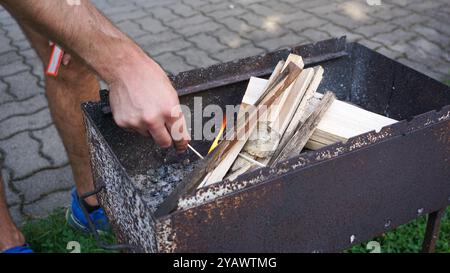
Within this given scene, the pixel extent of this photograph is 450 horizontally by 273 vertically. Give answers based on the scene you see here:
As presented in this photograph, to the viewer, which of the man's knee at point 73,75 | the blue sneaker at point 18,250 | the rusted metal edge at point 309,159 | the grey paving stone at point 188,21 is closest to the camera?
the rusted metal edge at point 309,159

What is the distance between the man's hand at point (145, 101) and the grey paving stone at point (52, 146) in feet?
5.35

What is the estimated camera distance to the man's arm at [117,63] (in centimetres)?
121

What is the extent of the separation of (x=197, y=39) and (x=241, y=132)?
2.55 meters

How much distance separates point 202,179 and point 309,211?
13.0 inches

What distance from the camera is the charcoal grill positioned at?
1.23 metres

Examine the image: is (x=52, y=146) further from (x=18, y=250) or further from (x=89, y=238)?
(x=18, y=250)

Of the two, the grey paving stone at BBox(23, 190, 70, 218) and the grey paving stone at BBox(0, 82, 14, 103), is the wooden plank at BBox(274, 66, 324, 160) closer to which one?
the grey paving stone at BBox(23, 190, 70, 218)

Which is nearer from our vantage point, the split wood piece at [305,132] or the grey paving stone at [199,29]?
the split wood piece at [305,132]

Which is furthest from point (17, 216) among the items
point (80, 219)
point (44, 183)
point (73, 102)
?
point (73, 102)

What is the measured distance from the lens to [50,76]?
6.96ft

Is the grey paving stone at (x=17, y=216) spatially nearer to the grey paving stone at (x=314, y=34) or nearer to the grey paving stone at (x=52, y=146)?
the grey paving stone at (x=52, y=146)

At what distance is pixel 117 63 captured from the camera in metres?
1.26

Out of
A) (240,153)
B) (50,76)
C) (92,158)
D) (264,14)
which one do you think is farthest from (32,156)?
(264,14)

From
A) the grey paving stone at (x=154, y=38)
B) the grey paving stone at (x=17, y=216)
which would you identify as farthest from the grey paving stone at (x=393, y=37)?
the grey paving stone at (x=17, y=216)
